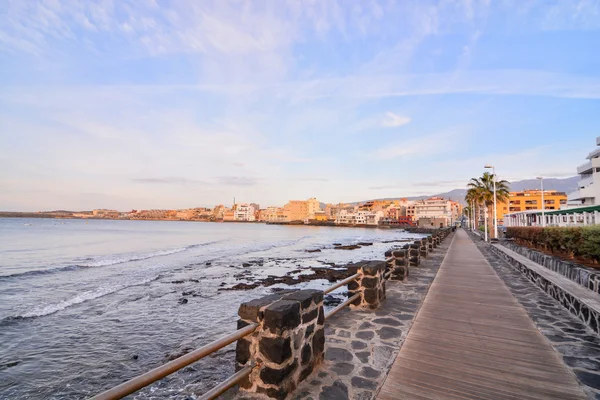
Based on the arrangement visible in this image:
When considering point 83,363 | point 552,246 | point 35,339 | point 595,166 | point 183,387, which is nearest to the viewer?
point 183,387

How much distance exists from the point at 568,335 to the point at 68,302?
59.9 ft

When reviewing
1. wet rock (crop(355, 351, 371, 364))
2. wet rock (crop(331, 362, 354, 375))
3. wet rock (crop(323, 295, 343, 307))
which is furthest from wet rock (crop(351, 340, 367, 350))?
wet rock (crop(323, 295, 343, 307))

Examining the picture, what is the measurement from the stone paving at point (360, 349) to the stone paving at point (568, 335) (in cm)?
233

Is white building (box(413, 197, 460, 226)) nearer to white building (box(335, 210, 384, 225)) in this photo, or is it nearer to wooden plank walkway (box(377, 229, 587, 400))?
white building (box(335, 210, 384, 225))

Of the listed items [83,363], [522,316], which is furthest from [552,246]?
[83,363]

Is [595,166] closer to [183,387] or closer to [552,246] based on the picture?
[552,246]

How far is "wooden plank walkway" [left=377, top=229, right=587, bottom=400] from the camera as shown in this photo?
366 centimetres

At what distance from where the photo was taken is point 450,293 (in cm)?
858

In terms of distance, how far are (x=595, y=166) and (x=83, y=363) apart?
6148cm

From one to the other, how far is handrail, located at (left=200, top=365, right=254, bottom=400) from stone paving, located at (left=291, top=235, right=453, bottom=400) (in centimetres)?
69

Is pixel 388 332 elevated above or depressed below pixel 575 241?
below

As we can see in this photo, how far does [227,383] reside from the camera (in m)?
3.21

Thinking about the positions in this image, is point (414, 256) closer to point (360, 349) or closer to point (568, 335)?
point (568, 335)

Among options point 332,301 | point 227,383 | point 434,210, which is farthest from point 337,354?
point 434,210
